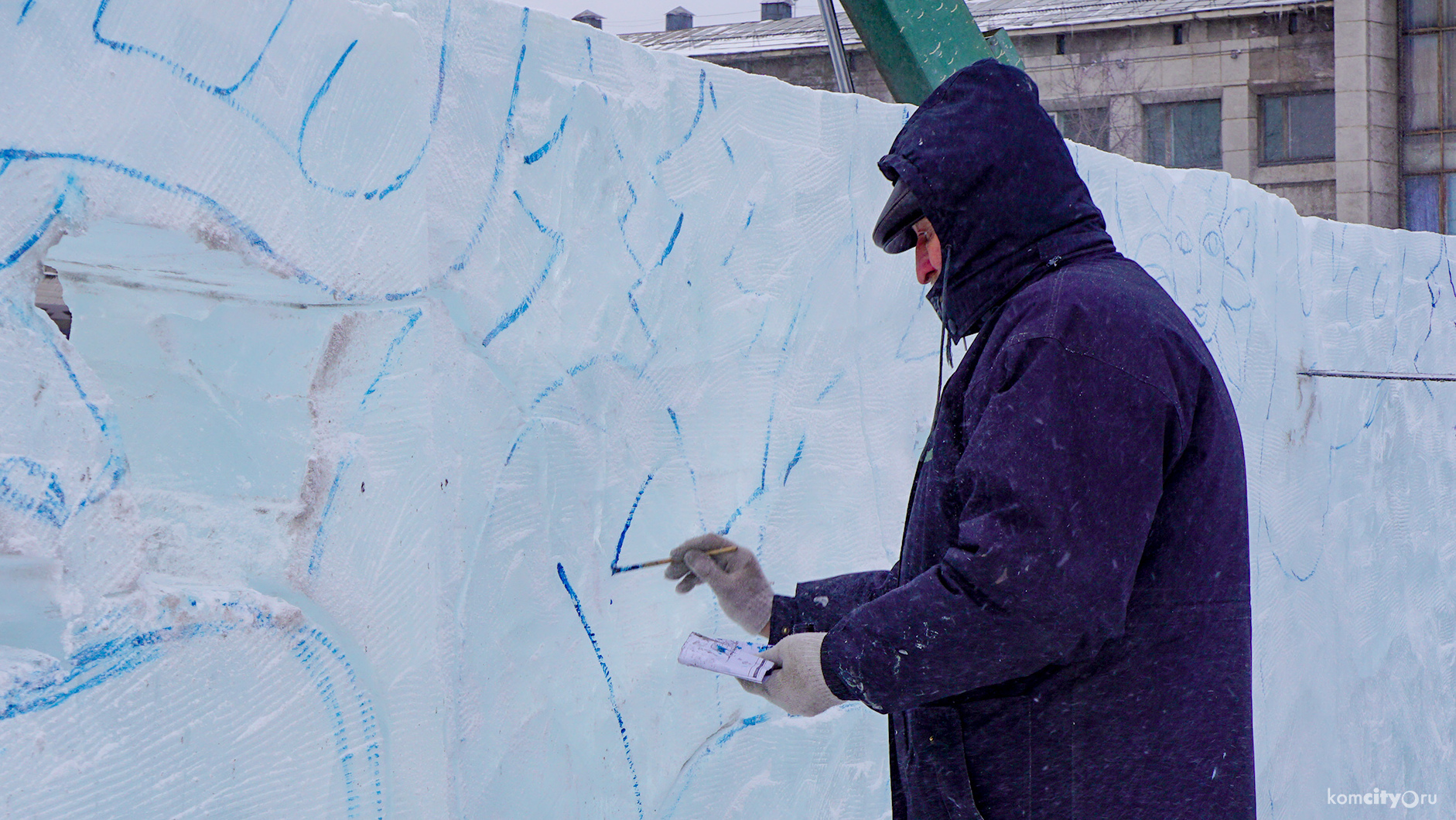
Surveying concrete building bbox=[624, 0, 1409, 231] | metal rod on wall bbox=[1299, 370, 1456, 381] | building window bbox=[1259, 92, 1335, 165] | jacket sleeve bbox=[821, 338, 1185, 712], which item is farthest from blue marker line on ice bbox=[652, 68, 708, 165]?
building window bbox=[1259, 92, 1335, 165]

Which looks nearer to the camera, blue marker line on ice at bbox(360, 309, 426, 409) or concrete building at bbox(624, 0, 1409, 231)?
blue marker line on ice at bbox(360, 309, 426, 409)

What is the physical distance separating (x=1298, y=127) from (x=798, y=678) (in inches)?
677

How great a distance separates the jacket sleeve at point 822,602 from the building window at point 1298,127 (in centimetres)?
1673

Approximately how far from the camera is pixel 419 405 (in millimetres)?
1664

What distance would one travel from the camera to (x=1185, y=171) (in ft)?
11.8

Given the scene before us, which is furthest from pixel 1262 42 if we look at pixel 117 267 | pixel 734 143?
pixel 117 267

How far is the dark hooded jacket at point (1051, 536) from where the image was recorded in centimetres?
154

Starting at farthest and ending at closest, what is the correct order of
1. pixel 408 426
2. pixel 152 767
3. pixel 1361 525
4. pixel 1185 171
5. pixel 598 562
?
1. pixel 1361 525
2. pixel 1185 171
3. pixel 598 562
4. pixel 408 426
5. pixel 152 767

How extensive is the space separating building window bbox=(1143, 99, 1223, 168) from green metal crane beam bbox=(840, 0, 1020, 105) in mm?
14498

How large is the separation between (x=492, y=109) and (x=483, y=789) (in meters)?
0.94

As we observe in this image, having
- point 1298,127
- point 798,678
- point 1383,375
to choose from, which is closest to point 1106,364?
point 798,678

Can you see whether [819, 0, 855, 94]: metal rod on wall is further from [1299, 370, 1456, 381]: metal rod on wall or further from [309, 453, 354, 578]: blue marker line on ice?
[309, 453, 354, 578]: blue marker line on ice

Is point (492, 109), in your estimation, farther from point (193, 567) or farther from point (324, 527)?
point (193, 567)

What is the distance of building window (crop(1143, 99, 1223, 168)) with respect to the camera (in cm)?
1708
